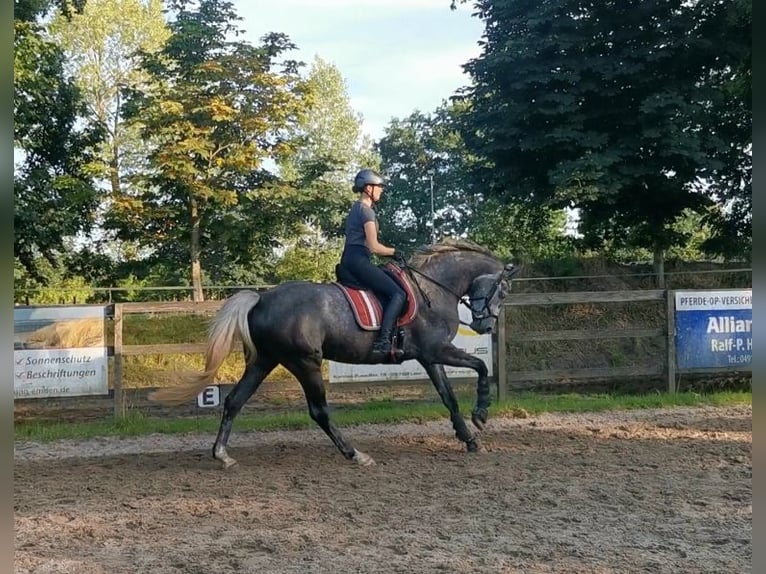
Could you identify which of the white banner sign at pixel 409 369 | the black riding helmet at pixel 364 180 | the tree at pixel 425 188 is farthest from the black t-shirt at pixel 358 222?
the tree at pixel 425 188

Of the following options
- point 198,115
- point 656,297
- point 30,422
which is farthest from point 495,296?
point 198,115

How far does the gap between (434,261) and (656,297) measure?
227 inches

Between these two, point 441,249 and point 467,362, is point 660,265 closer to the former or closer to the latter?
point 441,249

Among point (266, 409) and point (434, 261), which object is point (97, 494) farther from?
point (266, 409)

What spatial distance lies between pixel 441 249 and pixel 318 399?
2.31m

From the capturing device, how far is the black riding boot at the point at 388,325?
289 inches

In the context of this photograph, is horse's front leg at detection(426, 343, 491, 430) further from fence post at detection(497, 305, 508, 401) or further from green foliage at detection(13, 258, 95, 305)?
green foliage at detection(13, 258, 95, 305)

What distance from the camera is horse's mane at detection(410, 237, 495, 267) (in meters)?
8.10

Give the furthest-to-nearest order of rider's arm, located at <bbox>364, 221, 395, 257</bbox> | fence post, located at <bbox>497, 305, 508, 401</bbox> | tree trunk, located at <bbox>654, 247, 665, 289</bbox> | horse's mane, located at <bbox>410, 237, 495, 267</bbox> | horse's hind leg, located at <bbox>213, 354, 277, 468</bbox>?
1. tree trunk, located at <bbox>654, 247, 665, 289</bbox>
2. fence post, located at <bbox>497, 305, 508, 401</bbox>
3. horse's mane, located at <bbox>410, 237, 495, 267</bbox>
4. rider's arm, located at <bbox>364, 221, 395, 257</bbox>
5. horse's hind leg, located at <bbox>213, 354, 277, 468</bbox>

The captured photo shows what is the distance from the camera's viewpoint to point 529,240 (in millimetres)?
23375

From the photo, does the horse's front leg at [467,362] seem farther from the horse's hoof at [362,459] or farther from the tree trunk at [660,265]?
the tree trunk at [660,265]

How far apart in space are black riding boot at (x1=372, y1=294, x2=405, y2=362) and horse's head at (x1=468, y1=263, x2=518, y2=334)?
1.06m

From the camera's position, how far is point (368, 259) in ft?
24.9

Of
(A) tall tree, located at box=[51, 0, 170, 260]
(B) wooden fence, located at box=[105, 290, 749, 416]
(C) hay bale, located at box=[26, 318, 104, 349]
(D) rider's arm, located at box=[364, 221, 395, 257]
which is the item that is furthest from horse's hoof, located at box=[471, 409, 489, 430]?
(A) tall tree, located at box=[51, 0, 170, 260]
